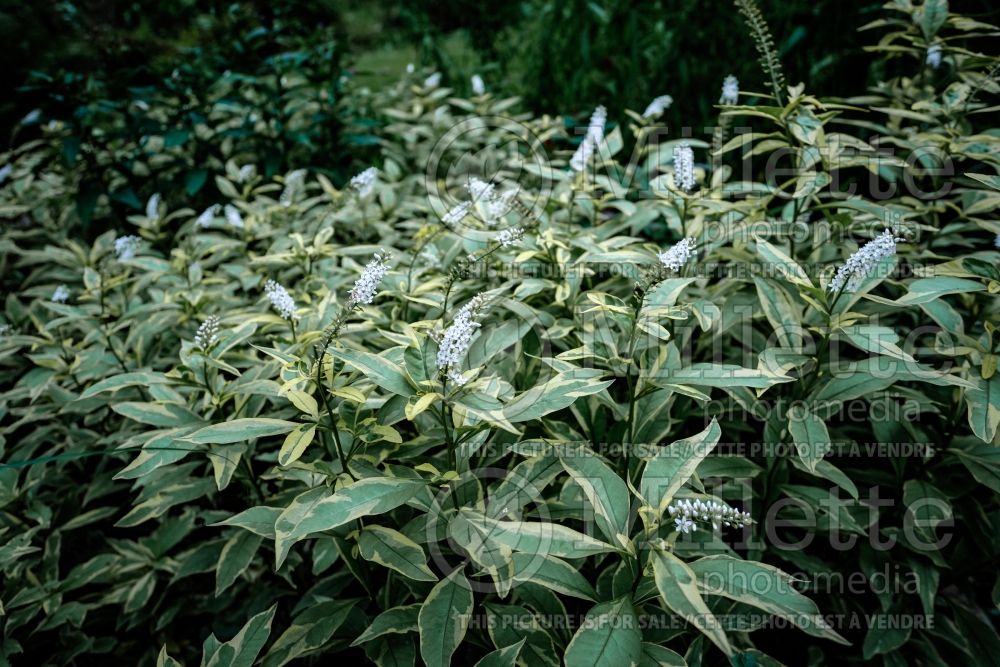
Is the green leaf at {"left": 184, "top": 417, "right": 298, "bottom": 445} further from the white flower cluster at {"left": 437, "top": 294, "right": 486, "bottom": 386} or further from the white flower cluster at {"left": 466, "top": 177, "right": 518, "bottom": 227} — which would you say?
the white flower cluster at {"left": 466, "top": 177, "right": 518, "bottom": 227}

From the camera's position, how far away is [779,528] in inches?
70.0

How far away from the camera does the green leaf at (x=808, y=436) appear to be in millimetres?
1406

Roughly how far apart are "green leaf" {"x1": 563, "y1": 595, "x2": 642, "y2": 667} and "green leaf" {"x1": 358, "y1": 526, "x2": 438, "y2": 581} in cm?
32

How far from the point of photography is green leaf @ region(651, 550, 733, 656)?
1.00 metres

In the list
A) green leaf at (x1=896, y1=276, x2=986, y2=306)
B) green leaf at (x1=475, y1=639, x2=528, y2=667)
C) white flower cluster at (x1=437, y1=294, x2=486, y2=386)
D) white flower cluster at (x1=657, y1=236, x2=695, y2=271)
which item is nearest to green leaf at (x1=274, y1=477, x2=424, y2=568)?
white flower cluster at (x1=437, y1=294, x2=486, y2=386)

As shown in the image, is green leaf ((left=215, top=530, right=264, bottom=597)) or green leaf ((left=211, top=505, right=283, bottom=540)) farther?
green leaf ((left=215, top=530, right=264, bottom=597))

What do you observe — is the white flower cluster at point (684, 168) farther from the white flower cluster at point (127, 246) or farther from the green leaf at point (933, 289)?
the white flower cluster at point (127, 246)

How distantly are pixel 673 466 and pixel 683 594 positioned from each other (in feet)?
0.85

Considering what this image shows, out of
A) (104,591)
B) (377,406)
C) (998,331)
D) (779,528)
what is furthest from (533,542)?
(104,591)

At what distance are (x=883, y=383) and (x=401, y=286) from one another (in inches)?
48.6

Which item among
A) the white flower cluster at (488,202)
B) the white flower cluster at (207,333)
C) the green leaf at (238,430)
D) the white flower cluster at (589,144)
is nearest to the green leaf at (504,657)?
the green leaf at (238,430)

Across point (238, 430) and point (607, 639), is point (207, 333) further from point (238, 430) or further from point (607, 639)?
point (607, 639)

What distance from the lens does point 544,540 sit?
1143 mm

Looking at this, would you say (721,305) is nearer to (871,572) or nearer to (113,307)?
(871,572)
